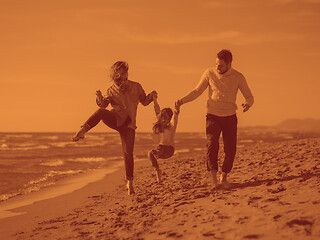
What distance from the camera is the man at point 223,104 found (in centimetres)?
602

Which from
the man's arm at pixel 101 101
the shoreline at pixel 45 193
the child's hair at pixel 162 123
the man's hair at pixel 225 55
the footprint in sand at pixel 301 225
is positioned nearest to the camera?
the footprint in sand at pixel 301 225

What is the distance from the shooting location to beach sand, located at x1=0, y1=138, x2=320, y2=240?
4141mm

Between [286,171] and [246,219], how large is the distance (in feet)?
9.43

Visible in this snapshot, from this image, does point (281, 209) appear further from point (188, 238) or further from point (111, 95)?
point (111, 95)

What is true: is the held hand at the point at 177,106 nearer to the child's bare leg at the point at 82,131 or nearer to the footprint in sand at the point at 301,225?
the child's bare leg at the point at 82,131

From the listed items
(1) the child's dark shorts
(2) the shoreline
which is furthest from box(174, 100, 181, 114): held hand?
(2) the shoreline

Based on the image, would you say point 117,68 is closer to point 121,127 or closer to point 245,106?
point 121,127

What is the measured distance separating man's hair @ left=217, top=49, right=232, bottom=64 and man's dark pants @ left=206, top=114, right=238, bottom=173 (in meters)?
0.84

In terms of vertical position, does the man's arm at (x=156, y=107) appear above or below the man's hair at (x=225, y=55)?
below

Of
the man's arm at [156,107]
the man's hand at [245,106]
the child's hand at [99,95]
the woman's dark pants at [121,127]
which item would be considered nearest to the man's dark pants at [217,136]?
the man's hand at [245,106]

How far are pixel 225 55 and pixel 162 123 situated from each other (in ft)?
4.89

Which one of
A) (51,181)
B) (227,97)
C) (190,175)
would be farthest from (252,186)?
(51,181)

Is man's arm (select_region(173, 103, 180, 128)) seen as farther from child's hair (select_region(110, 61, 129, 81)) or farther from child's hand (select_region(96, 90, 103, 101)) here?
child's hand (select_region(96, 90, 103, 101))

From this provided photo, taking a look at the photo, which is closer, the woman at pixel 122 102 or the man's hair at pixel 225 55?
the man's hair at pixel 225 55
